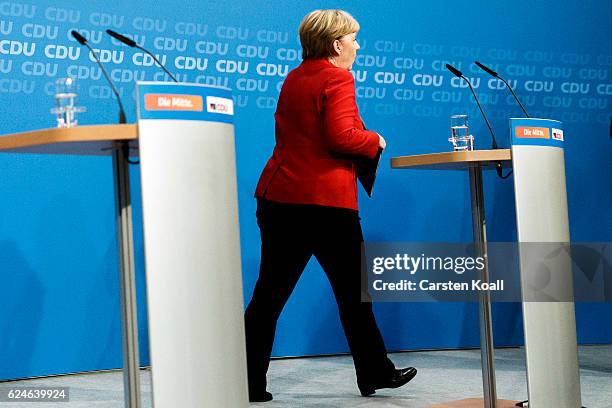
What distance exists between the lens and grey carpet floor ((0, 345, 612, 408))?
11.2ft

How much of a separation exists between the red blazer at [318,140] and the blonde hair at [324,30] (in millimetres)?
44

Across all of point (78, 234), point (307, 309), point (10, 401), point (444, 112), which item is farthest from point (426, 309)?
point (10, 401)

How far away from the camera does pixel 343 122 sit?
311 centimetres

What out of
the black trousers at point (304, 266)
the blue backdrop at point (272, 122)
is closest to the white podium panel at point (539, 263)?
the black trousers at point (304, 266)

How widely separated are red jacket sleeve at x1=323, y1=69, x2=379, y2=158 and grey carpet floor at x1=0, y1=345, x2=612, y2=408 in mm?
967

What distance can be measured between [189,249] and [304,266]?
1.31 meters

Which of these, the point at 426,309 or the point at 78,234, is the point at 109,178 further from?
the point at 426,309

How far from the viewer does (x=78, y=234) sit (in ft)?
13.2

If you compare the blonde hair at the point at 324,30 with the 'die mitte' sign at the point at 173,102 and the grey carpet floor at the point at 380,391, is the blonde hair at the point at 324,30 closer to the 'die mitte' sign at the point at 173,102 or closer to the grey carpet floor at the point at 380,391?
the 'die mitte' sign at the point at 173,102

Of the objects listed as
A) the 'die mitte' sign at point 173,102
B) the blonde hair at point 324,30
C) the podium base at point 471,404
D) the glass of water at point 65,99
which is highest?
the blonde hair at point 324,30

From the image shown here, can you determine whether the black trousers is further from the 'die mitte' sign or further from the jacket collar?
the 'die mitte' sign

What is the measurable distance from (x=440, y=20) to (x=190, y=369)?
10.3 feet

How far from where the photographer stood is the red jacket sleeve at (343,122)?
3102mm

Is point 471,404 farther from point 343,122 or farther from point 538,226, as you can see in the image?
point 343,122
